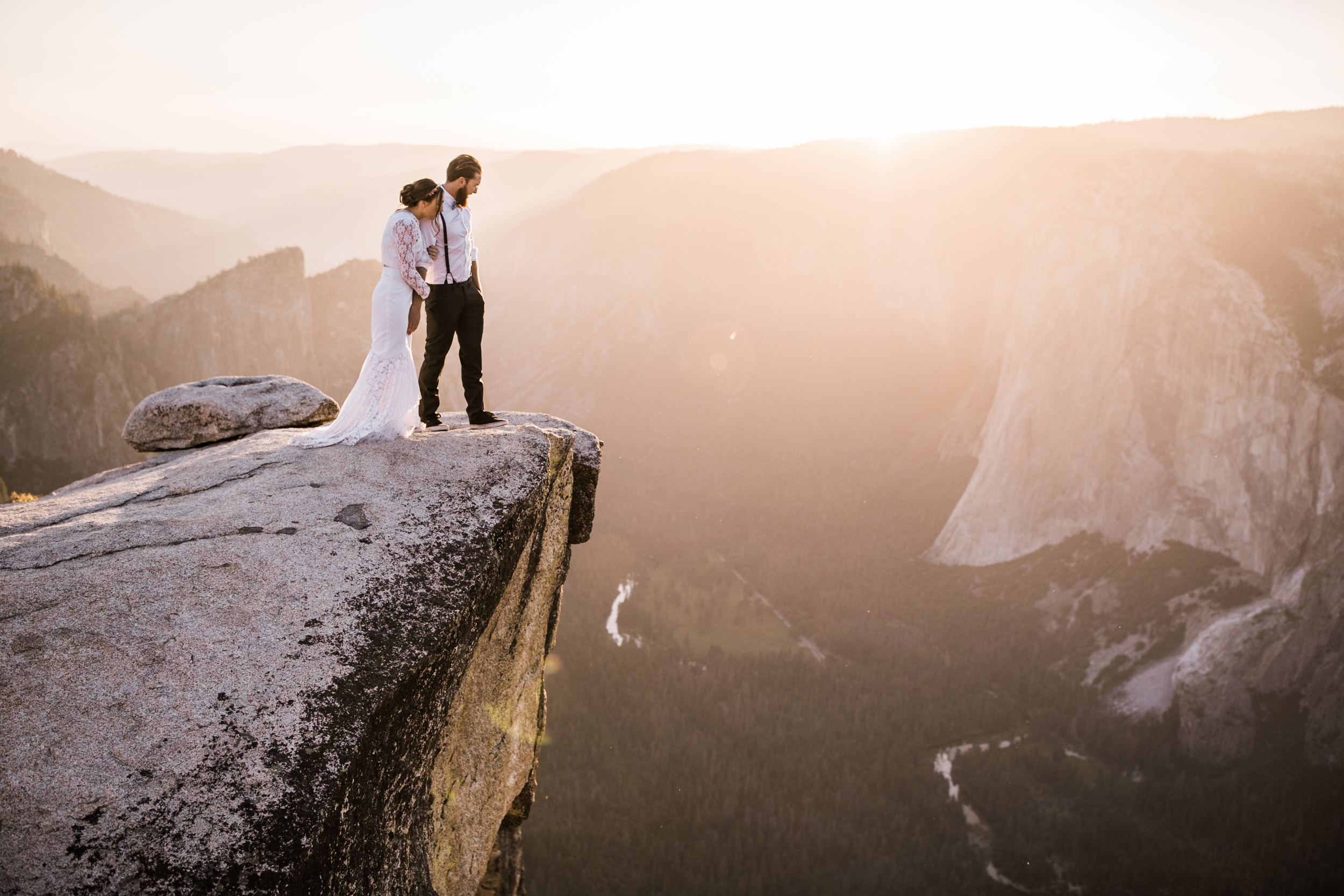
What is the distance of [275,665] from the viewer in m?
5.20

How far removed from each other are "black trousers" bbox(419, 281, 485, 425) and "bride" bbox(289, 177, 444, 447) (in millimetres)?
262

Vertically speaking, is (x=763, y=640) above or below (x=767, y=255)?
below

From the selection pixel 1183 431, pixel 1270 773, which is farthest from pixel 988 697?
pixel 1183 431

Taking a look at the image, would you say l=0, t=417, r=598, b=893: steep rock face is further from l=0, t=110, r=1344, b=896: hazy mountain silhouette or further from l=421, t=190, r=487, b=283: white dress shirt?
l=0, t=110, r=1344, b=896: hazy mountain silhouette

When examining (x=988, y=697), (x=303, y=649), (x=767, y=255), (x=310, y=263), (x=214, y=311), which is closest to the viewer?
(x=303, y=649)

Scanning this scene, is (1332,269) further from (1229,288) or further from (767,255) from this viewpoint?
(767,255)

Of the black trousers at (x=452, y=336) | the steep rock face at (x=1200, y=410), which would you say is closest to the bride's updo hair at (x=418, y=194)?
the black trousers at (x=452, y=336)

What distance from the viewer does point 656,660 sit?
28.9 metres

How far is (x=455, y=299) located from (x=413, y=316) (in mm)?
567

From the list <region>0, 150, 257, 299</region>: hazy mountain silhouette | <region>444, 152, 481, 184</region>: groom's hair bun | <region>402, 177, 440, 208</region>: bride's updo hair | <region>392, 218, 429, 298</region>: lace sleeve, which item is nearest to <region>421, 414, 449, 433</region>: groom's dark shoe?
<region>392, 218, 429, 298</region>: lace sleeve

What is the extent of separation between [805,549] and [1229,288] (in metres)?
23.4

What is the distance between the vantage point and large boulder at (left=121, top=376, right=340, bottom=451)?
11.0 m

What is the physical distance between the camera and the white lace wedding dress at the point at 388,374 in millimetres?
8320

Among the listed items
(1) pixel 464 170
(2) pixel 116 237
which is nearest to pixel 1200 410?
(1) pixel 464 170
